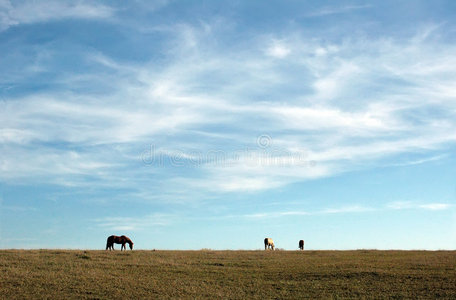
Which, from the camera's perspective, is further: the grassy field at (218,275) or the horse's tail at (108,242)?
the horse's tail at (108,242)

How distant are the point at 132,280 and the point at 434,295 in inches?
671

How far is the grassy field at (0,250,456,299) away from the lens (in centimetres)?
2455

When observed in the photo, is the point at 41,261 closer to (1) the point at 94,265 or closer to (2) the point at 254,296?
(1) the point at 94,265

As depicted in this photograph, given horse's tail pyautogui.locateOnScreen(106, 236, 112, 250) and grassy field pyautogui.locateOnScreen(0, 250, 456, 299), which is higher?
horse's tail pyautogui.locateOnScreen(106, 236, 112, 250)

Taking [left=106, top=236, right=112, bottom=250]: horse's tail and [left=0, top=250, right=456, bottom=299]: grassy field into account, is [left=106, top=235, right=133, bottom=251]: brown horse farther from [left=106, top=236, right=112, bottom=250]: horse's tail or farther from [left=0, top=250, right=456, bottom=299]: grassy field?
[left=0, top=250, right=456, bottom=299]: grassy field

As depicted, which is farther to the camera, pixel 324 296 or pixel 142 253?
pixel 142 253

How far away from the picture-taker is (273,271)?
1236 inches

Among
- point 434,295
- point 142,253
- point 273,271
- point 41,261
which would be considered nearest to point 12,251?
point 41,261

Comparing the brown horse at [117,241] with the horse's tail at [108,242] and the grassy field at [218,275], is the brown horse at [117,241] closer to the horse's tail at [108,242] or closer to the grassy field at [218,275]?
the horse's tail at [108,242]

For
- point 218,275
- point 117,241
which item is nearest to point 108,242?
point 117,241

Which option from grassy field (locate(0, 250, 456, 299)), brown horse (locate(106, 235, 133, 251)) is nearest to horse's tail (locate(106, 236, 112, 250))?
brown horse (locate(106, 235, 133, 251))

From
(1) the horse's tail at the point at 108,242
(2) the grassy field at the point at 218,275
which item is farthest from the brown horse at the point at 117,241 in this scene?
(2) the grassy field at the point at 218,275

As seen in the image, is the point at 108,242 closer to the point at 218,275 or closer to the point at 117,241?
the point at 117,241

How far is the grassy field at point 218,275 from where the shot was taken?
80.5ft
